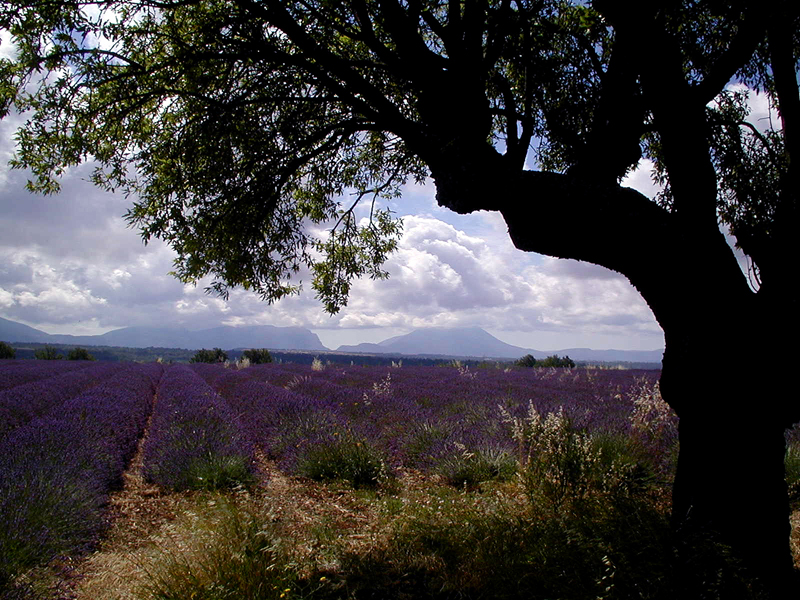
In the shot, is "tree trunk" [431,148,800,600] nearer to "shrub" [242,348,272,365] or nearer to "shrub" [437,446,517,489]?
"shrub" [437,446,517,489]

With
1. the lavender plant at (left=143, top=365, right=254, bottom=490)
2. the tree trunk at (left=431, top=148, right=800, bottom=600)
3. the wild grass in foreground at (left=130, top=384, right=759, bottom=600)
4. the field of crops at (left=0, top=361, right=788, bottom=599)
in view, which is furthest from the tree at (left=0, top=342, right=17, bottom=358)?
the tree trunk at (left=431, top=148, right=800, bottom=600)

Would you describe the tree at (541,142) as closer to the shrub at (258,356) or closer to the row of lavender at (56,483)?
the row of lavender at (56,483)

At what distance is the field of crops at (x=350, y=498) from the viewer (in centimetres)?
285

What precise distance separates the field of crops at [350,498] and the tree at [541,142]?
0.95 metres

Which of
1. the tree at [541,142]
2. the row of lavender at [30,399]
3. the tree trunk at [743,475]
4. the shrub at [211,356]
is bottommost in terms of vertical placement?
the shrub at [211,356]

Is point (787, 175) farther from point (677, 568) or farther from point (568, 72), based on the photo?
point (568, 72)

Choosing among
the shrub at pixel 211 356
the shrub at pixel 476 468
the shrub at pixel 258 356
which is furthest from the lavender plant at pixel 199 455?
the shrub at pixel 211 356

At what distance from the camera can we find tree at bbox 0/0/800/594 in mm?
2924

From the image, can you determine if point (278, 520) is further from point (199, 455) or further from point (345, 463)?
point (199, 455)

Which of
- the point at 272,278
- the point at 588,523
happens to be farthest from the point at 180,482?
the point at 588,523

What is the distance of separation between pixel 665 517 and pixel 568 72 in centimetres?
486

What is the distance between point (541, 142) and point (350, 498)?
205 inches

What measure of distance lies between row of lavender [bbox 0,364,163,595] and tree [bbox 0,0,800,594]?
2.84m

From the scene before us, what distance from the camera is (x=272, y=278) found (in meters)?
7.09
